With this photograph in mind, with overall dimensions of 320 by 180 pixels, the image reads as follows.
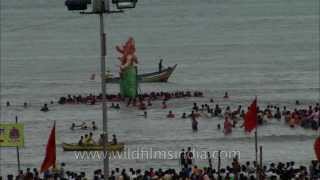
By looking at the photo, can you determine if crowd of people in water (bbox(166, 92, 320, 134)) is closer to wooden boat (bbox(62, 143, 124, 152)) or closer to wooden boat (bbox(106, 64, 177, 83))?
wooden boat (bbox(62, 143, 124, 152))

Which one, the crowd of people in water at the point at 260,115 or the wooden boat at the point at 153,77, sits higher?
the wooden boat at the point at 153,77

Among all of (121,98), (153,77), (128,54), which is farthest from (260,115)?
(153,77)

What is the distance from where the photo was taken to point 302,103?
5716 cm

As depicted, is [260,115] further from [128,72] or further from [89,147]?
[128,72]

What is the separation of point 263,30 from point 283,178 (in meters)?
109

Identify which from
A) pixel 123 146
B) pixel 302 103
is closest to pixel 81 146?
pixel 123 146

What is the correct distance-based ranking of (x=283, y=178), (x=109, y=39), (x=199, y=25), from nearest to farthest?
1. (x=283, y=178)
2. (x=109, y=39)
3. (x=199, y=25)

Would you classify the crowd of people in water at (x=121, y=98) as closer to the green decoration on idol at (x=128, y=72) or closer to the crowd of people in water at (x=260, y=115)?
the green decoration on idol at (x=128, y=72)

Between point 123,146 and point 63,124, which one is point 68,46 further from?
point 123,146

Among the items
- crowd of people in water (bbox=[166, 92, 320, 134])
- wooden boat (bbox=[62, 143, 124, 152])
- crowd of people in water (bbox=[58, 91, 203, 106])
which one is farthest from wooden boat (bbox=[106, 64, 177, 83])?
wooden boat (bbox=[62, 143, 124, 152])

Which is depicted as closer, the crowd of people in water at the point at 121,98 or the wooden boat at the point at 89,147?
the wooden boat at the point at 89,147

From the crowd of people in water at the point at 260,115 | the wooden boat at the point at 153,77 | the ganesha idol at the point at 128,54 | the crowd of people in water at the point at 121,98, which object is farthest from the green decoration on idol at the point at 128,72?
the wooden boat at the point at 153,77

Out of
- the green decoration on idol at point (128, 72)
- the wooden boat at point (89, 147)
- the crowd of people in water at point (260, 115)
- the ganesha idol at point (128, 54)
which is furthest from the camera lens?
the ganesha idol at point (128, 54)

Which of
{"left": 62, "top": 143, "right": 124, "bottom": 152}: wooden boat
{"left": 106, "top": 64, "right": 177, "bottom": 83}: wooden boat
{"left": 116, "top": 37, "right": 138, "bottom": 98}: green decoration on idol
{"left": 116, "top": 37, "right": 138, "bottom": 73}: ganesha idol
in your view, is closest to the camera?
{"left": 62, "top": 143, "right": 124, "bottom": 152}: wooden boat
